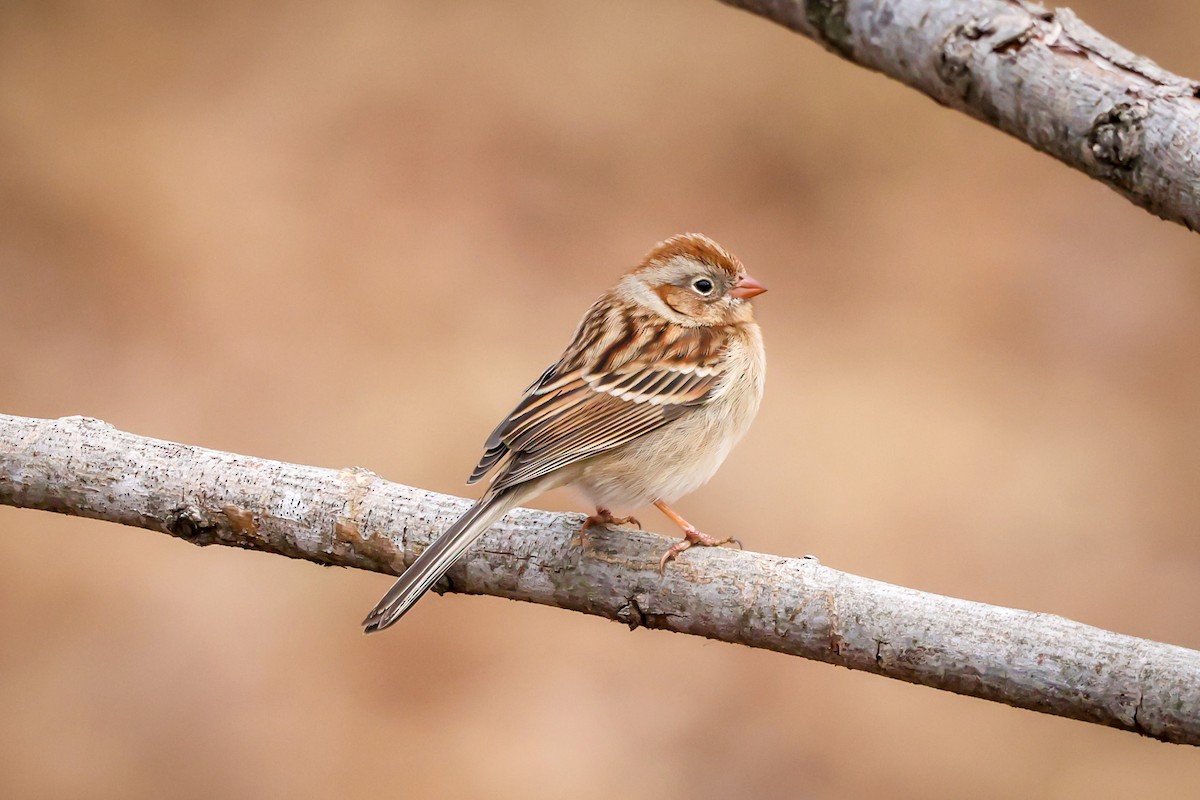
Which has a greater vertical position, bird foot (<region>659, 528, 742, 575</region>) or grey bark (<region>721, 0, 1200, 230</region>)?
grey bark (<region>721, 0, 1200, 230</region>)

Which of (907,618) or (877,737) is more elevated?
(907,618)

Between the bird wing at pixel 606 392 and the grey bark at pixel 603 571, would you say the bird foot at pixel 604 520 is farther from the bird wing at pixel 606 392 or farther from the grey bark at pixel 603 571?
the bird wing at pixel 606 392

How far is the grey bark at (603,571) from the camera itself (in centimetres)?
290

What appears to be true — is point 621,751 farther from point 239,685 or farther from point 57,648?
point 57,648

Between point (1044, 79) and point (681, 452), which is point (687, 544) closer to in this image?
point (681, 452)

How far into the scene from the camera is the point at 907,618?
3072 mm

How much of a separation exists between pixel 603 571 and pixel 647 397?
759 mm

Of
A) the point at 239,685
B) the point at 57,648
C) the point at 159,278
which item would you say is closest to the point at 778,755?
the point at 239,685

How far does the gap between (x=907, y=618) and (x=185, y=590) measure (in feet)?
18.3

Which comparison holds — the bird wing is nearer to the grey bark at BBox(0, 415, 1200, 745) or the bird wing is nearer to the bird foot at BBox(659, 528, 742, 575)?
A: the grey bark at BBox(0, 415, 1200, 745)

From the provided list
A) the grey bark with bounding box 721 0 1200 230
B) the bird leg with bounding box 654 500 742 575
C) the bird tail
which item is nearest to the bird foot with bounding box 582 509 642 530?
the bird leg with bounding box 654 500 742 575

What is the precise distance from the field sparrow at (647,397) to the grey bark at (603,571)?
14cm

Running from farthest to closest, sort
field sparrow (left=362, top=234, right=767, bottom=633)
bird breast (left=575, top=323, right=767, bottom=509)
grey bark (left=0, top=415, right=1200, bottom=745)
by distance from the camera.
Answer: bird breast (left=575, top=323, right=767, bottom=509), field sparrow (left=362, top=234, right=767, bottom=633), grey bark (left=0, top=415, right=1200, bottom=745)

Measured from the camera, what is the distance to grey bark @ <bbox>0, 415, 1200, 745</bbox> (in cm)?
290
